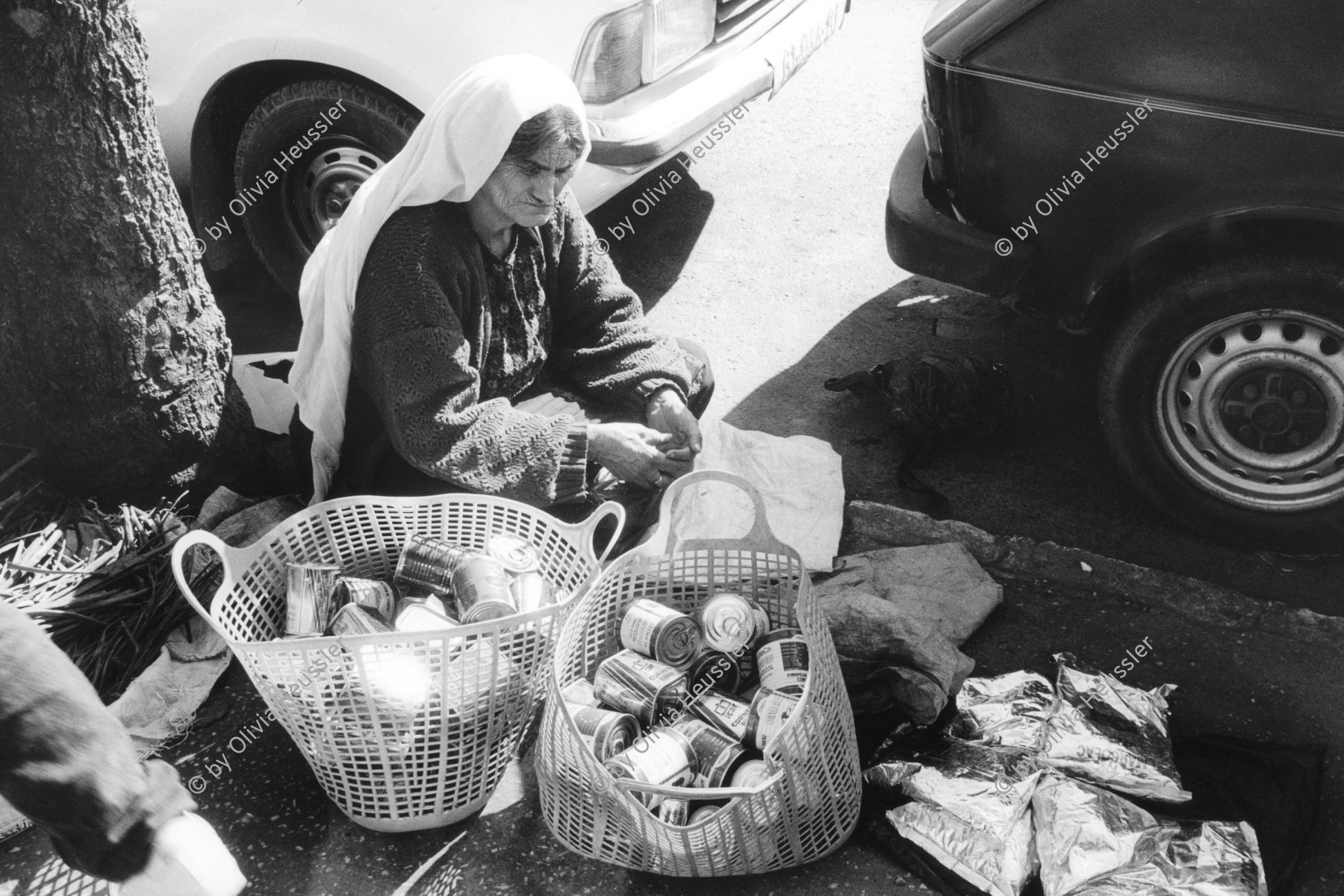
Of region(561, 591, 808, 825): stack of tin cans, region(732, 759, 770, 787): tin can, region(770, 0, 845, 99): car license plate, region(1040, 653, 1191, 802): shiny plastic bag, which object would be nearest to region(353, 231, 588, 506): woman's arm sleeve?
region(561, 591, 808, 825): stack of tin cans

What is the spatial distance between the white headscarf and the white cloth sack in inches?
39.9

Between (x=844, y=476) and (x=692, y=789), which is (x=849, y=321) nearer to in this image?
(x=844, y=476)

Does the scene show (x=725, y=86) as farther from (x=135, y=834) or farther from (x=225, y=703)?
(x=135, y=834)

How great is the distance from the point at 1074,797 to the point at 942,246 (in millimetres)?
1638

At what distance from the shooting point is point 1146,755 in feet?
7.08

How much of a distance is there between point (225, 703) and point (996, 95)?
2.55 meters

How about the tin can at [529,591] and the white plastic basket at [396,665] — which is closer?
the white plastic basket at [396,665]

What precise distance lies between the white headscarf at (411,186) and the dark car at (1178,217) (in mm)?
1152

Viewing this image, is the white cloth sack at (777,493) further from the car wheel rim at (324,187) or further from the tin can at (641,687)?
the car wheel rim at (324,187)

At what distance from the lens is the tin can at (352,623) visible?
229 centimetres

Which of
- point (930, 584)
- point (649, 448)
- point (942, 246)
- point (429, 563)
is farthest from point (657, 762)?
point (942, 246)
